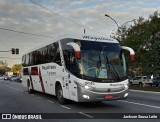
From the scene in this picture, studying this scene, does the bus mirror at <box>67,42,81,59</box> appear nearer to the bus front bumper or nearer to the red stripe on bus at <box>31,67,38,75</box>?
the bus front bumper

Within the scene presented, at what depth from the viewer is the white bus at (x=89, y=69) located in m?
13.4

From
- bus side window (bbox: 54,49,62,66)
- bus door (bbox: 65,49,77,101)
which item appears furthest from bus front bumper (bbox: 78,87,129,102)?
bus side window (bbox: 54,49,62,66)

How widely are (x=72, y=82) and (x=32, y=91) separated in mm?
11038

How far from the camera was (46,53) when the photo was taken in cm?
1834

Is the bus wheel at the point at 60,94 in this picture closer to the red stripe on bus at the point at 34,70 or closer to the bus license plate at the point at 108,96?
the bus license plate at the point at 108,96

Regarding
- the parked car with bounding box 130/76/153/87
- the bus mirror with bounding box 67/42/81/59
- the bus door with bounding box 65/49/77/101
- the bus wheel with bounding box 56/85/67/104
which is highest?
the bus mirror with bounding box 67/42/81/59

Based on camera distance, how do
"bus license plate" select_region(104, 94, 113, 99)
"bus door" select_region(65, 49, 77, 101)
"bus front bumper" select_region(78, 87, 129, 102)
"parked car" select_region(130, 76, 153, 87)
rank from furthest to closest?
"parked car" select_region(130, 76, 153, 87)
"bus door" select_region(65, 49, 77, 101)
"bus license plate" select_region(104, 94, 113, 99)
"bus front bumper" select_region(78, 87, 129, 102)

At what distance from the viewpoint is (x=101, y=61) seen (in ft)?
45.5

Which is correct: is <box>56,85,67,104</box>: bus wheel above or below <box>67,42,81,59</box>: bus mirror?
below

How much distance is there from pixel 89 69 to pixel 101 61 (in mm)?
703

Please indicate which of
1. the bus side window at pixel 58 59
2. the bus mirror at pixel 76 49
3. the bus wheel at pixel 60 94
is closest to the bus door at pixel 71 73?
the bus mirror at pixel 76 49

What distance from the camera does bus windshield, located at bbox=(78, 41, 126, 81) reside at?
1356 centimetres

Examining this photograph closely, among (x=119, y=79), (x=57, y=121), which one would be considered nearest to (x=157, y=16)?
(x=119, y=79)

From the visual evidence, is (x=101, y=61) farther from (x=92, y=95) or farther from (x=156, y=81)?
(x=156, y=81)
